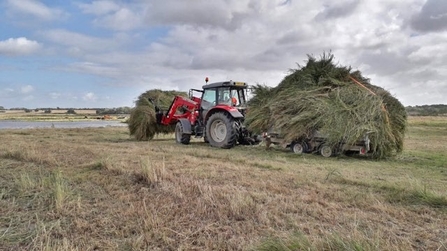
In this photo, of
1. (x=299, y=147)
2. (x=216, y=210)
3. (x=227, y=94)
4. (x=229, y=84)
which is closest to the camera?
(x=216, y=210)

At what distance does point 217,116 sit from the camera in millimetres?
13250

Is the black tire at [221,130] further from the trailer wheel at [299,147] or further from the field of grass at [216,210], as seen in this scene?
the field of grass at [216,210]

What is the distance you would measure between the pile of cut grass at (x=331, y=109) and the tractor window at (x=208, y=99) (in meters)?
2.05

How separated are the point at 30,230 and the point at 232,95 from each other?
10.7m

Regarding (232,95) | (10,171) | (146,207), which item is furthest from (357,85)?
(10,171)

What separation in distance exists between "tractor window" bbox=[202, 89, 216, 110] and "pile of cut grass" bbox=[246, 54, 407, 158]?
80.6 inches

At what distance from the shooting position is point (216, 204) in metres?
4.56

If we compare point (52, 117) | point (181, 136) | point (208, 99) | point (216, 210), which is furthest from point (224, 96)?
point (52, 117)

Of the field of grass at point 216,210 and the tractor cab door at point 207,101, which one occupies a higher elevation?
the tractor cab door at point 207,101

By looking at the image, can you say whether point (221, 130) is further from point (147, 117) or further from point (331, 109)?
point (331, 109)

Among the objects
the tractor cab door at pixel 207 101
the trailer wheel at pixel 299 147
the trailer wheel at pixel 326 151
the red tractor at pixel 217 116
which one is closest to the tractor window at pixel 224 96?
the red tractor at pixel 217 116

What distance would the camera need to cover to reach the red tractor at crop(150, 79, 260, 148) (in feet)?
42.7

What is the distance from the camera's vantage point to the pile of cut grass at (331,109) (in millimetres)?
9852

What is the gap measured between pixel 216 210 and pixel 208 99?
10.1 metres
